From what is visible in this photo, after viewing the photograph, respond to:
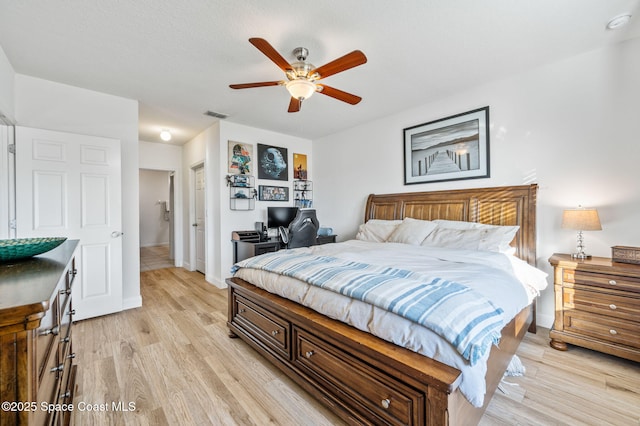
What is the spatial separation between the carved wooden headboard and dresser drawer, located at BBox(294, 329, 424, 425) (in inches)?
92.0

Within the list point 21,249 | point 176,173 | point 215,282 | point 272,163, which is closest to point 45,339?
point 21,249

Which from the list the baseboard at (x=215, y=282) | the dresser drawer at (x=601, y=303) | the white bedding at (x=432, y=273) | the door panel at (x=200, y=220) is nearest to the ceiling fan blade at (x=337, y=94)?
the white bedding at (x=432, y=273)

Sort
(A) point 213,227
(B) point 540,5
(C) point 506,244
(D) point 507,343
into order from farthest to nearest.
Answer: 1. (A) point 213,227
2. (C) point 506,244
3. (B) point 540,5
4. (D) point 507,343

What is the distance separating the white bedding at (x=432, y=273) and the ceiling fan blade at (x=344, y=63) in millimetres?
1536

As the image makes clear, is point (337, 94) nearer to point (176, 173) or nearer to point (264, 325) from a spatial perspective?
point (264, 325)

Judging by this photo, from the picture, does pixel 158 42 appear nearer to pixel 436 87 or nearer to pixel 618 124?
pixel 436 87

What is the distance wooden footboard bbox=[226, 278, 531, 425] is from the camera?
3.79ft

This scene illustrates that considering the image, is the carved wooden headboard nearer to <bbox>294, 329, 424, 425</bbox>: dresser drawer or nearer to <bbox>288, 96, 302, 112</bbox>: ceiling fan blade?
<bbox>288, 96, 302, 112</bbox>: ceiling fan blade

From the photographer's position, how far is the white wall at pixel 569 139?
2365mm

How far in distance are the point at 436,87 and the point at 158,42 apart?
2918 millimetres

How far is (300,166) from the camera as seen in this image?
5320mm

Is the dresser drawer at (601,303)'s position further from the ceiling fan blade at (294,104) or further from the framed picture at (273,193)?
the framed picture at (273,193)

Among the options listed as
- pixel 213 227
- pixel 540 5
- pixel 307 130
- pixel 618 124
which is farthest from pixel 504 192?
pixel 213 227

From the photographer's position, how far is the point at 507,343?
1792mm
